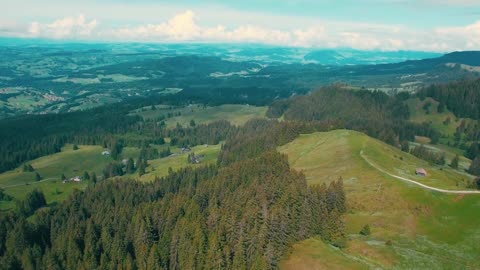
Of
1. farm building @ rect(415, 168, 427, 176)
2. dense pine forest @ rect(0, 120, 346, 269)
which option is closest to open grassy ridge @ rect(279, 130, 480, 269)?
farm building @ rect(415, 168, 427, 176)

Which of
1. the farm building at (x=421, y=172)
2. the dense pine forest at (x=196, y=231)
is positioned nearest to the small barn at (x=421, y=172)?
the farm building at (x=421, y=172)

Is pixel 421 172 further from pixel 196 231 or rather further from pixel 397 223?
pixel 196 231

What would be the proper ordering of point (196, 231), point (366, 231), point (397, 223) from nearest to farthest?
point (196, 231), point (366, 231), point (397, 223)

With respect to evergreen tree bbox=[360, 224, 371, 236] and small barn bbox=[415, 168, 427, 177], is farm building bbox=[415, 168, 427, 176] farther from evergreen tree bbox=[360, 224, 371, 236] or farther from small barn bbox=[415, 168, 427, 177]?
evergreen tree bbox=[360, 224, 371, 236]

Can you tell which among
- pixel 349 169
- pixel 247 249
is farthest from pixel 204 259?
pixel 349 169

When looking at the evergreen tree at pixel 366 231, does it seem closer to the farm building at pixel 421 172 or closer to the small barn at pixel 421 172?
the small barn at pixel 421 172

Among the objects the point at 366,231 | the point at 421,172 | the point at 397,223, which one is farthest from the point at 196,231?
the point at 421,172

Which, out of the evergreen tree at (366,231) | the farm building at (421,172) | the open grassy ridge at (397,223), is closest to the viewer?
the open grassy ridge at (397,223)

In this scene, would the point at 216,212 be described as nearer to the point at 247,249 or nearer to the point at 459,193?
the point at 247,249
